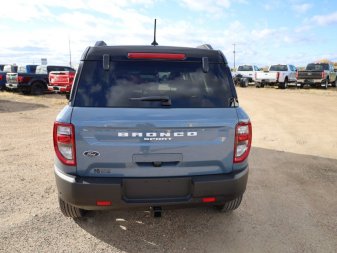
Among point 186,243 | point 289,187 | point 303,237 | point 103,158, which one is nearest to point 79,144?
point 103,158

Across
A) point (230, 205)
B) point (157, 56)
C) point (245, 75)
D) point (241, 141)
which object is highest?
point (245, 75)

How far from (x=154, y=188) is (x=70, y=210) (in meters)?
1.16

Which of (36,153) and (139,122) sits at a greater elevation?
(139,122)

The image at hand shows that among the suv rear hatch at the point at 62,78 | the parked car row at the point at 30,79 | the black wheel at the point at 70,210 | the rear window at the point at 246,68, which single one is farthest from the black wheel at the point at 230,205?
the rear window at the point at 246,68

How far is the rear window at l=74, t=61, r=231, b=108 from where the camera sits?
3.15 meters

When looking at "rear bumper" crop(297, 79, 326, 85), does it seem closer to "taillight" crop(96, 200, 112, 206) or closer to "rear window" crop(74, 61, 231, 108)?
"rear window" crop(74, 61, 231, 108)

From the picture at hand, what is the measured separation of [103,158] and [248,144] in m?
1.45

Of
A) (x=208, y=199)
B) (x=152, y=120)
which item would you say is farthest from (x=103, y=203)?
(x=208, y=199)

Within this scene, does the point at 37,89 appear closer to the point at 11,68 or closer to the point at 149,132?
the point at 11,68

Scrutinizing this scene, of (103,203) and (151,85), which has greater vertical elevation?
(151,85)

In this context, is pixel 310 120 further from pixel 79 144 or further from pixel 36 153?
pixel 79 144

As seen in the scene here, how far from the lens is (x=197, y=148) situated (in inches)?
125

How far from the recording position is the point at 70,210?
370 cm

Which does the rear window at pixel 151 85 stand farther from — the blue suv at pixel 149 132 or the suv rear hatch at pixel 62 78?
the suv rear hatch at pixel 62 78
